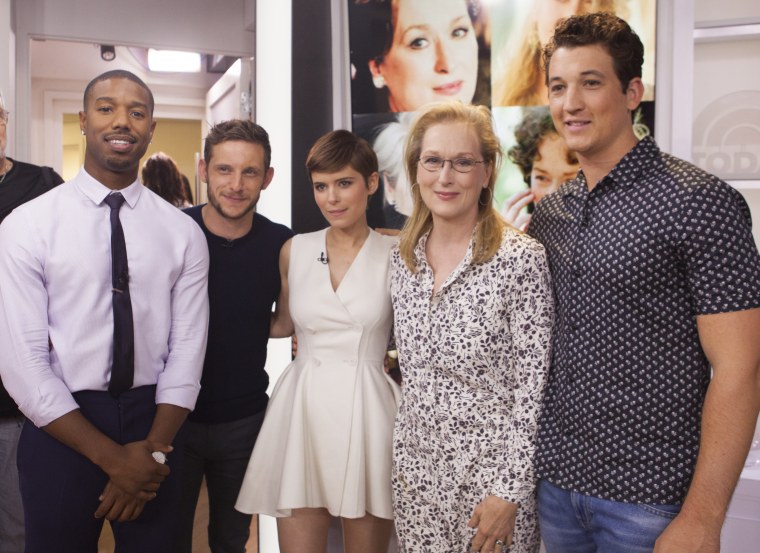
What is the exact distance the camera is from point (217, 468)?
6.77 ft

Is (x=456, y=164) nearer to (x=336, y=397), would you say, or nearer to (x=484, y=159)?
(x=484, y=159)

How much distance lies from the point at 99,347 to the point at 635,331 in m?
1.12

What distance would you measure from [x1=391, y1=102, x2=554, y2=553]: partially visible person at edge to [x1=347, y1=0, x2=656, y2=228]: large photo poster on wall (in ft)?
2.97

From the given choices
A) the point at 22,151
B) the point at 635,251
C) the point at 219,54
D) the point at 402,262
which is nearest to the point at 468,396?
the point at 402,262

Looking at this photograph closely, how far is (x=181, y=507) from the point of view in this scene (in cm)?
200

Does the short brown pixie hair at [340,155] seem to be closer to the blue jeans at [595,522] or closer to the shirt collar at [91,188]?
the shirt collar at [91,188]

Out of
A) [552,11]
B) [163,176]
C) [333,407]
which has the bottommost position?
[333,407]

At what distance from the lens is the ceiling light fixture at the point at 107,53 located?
357 cm

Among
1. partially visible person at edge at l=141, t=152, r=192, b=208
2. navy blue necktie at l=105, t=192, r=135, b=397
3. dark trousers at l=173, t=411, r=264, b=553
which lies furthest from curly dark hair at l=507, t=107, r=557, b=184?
partially visible person at edge at l=141, t=152, r=192, b=208

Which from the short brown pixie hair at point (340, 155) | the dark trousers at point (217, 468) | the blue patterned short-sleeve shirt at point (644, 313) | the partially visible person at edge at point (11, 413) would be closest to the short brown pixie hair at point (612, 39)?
the blue patterned short-sleeve shirt at point (644, 313)

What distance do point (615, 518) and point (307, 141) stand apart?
180 cm

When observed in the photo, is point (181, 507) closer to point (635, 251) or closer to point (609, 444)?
point (609, 444)

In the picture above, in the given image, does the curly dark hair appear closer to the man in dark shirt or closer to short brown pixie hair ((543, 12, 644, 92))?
the man in dark shirt

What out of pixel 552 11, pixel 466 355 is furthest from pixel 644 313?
pixel 552 11
